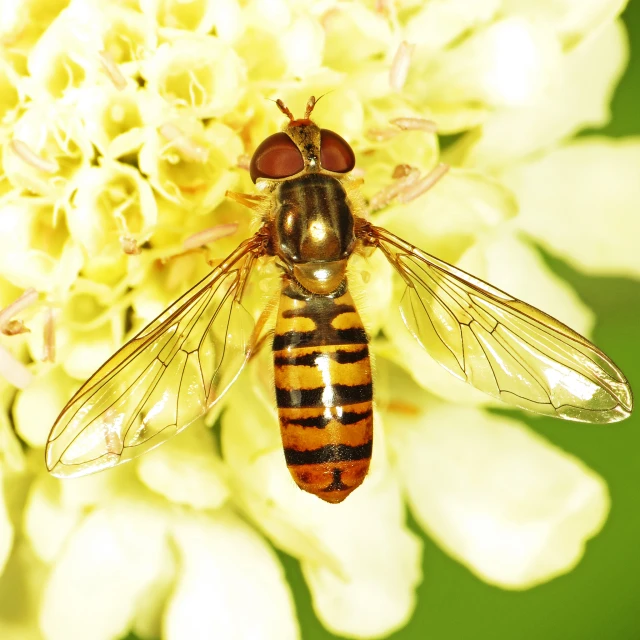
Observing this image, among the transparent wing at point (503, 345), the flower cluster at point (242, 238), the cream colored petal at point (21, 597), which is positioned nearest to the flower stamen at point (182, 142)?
the flower cluster at point (242, 238)

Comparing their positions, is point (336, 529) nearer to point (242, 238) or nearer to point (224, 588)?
point (224, 588)

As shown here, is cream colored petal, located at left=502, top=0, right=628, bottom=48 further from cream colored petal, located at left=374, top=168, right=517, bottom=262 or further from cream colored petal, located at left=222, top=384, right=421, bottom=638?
cream colored petal, located at left=222, top=384, right=421, bottom=638

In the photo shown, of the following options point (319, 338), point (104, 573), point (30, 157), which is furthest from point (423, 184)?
point (104, 573)

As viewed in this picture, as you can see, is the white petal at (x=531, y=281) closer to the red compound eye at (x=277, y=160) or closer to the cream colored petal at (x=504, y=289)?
the cream colored petal at (x=504, y=289)

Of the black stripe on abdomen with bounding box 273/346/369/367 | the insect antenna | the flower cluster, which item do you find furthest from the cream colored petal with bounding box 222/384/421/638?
the insect antenna

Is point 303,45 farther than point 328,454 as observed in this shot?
Yes

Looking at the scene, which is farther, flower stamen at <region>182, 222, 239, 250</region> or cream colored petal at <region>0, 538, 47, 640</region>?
cream colored petal at <region>0, 538, 47, 640</region>

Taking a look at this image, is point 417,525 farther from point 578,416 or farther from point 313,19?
point 313,19
